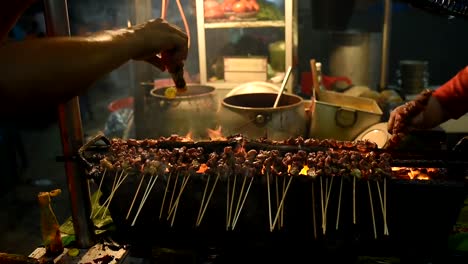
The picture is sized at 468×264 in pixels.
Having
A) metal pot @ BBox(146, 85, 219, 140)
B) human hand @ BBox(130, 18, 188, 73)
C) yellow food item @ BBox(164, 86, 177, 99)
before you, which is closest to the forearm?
human hand @ BBox(130, 18, 188, 73)

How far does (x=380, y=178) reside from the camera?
226cm

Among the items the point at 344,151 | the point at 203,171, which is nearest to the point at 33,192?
the point at 203,171

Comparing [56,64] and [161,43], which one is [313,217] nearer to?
[161,43]

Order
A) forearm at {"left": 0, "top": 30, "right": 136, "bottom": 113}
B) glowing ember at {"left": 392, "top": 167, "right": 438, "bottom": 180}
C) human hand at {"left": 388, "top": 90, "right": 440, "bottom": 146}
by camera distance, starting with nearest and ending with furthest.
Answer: forearm at {"left": 0, "top": 30, "right": 136, "bottom": 113}, glowing ember at {"left": 392, "top": 167, "right": 438, "bottom": 180}, human hand at {"left": 388, "top": 90, "right": 440, "bottom": 146}

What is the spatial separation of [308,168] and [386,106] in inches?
159

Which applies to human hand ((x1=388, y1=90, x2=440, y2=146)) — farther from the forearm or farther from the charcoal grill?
the forearm

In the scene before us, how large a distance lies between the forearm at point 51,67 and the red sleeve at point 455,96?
9.47 feet

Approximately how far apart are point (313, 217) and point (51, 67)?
164cm

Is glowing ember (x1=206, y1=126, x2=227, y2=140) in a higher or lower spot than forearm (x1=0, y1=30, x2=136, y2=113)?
lower

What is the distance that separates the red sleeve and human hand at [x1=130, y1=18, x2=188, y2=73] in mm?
2337

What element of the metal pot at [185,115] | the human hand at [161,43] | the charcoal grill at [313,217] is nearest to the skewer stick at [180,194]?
the charcoal grill at [313,217]

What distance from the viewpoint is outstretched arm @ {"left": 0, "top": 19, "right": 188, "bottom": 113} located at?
1.35 metres

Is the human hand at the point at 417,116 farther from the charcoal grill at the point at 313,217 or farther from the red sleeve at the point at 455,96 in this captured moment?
the charcoal grill at the point at 313,217

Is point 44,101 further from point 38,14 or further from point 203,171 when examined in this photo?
point 38,14
